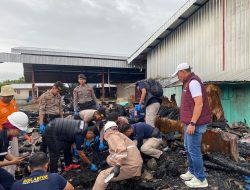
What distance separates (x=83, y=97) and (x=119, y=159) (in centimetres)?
341

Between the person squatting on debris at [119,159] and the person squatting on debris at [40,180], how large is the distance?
0.88 m

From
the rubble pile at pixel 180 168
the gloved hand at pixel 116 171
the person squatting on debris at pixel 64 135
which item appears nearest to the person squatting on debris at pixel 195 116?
the rubble pile at pixel 180 168

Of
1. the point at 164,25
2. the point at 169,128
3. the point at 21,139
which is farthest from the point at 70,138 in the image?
the point at 164,25

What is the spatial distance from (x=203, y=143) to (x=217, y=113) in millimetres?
2297

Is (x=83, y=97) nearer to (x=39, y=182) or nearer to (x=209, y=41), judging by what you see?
(x=39, y=182)

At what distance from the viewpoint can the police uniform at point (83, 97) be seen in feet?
21.2

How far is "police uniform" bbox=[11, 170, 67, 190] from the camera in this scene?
2.34 metres

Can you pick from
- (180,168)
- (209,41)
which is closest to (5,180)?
(180,168)

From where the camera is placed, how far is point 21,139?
7.67 metres

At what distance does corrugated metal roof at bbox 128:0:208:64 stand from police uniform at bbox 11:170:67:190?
9.50 meters

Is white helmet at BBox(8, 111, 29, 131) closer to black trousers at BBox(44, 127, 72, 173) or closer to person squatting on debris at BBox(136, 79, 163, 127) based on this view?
black trousers at BBox(44, 127, 72, 173)

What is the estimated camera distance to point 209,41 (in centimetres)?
991

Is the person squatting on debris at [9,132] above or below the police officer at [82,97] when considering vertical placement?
below

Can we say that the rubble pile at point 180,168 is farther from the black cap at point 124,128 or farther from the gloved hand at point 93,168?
the black cap at point 124,128
